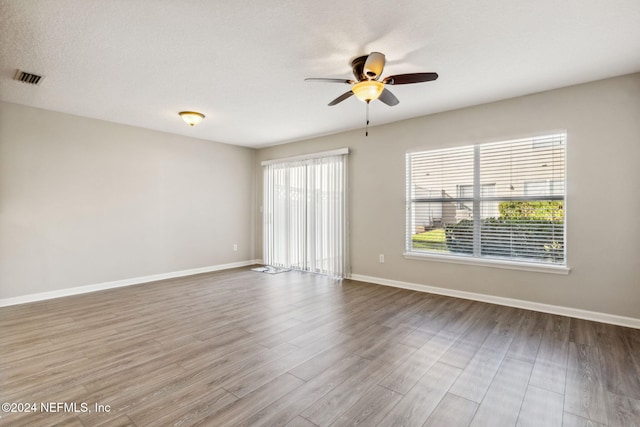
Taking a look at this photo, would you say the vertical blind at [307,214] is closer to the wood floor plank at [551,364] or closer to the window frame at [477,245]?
the window frame at [477,245]

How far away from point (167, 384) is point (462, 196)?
Answer: 13.2ft

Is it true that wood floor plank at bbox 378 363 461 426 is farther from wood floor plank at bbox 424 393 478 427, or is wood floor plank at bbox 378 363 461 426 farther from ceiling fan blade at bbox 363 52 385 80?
ceiling fan blade at bbox 363 52 385 80

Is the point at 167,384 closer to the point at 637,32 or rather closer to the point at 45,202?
the point at 45,202

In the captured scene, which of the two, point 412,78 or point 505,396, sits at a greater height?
point 412,78

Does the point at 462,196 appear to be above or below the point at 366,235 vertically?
above

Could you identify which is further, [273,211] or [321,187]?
[273,211]

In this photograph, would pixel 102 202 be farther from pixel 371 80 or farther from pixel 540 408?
pixel 540 408

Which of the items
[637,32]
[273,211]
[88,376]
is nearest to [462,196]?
[637,32]

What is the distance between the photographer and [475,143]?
4145 millimetres

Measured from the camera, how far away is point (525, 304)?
3.75 metres

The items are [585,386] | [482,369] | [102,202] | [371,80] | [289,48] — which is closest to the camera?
[585,386]

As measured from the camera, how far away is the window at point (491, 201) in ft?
12.0

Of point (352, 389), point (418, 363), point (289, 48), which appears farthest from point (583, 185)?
point (289, 48)

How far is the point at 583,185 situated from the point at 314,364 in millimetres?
3513
